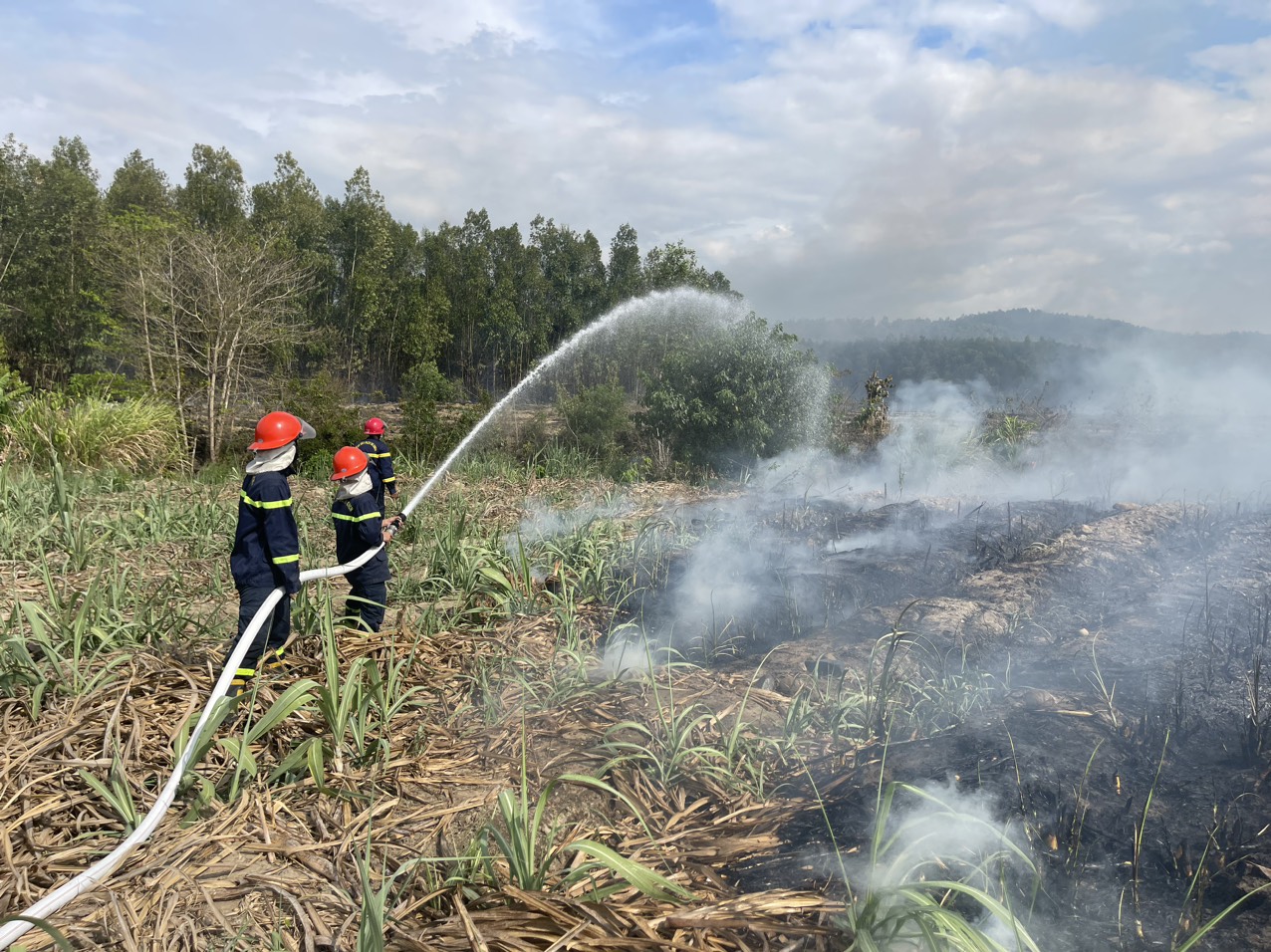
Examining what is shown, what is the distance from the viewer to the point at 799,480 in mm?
11453

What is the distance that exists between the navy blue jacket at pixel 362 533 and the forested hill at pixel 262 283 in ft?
39.4

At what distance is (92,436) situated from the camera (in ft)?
31.0

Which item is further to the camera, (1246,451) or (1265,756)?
(1246,451)

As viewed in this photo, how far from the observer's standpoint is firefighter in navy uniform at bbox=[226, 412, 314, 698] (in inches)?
143

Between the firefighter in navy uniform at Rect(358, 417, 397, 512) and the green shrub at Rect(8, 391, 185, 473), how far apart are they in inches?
164

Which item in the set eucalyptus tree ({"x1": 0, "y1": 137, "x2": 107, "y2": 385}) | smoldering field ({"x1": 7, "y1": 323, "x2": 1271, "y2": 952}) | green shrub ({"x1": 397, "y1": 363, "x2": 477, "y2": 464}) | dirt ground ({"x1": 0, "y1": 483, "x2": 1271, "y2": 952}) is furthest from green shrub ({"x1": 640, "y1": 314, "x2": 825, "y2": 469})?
eucalyptus tree ({"x1": 0, "y1": 137, "x2": 107, "y2": 385})

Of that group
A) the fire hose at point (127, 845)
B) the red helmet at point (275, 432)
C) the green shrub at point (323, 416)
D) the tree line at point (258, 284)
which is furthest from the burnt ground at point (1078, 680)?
the tree line at point (258, 284)

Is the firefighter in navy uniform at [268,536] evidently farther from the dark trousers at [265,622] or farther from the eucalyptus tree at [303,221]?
the eucalyptus tree at [303,221]

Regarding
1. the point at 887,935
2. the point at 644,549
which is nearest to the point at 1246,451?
the point at 644,549

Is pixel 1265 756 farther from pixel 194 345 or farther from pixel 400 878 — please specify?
pixel 194 345

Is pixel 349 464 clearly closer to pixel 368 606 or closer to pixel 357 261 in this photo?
pixel 368 606

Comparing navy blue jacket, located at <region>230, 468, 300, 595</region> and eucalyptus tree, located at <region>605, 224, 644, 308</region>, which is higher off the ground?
eucalyptus tree, located at <region>605, 224, 644, 308</region>

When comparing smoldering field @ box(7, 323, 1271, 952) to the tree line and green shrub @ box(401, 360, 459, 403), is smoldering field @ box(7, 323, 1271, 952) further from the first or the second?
the tree line

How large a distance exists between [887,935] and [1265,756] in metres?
1.73
